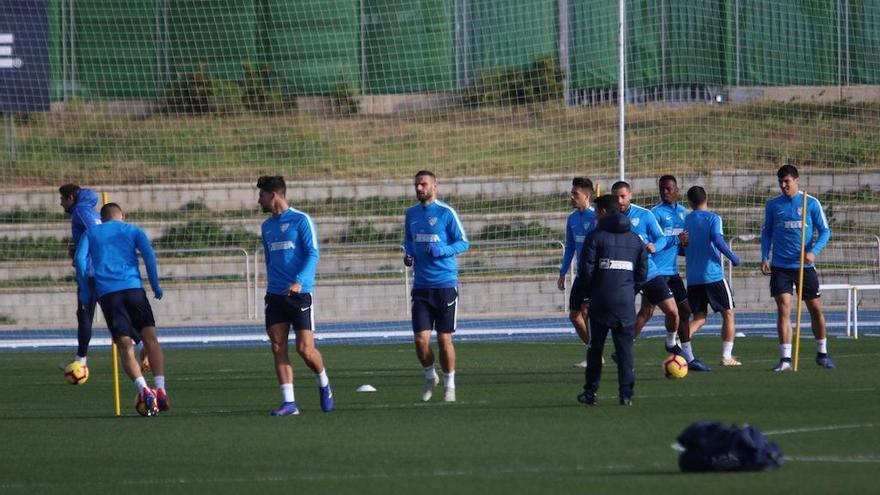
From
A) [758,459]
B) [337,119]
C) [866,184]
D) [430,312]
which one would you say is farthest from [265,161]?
[758,459]

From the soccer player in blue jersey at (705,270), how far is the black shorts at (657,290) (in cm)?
57

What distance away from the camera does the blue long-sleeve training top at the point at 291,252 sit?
12.2 m

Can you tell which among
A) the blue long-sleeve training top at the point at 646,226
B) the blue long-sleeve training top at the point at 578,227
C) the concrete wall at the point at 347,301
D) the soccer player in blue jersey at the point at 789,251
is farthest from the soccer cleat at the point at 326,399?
the concrete wall at the point at 347,301

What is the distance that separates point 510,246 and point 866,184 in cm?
798

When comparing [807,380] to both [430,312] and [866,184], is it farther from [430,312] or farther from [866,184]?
[866,184]

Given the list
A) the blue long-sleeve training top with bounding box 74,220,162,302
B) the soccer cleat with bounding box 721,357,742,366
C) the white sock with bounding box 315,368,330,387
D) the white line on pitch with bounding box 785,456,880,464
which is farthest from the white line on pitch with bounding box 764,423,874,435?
the soccer cleat with bounding box 721,357,742,366

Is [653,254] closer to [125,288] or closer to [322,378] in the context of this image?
[322,378]

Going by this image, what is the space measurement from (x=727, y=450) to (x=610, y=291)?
414cm

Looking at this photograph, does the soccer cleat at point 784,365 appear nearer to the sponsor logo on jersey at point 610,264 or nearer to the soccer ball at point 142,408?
the sponsor logo on jersey at point 610,264

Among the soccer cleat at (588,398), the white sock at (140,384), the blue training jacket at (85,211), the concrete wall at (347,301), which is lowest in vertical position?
the concrete wall at (347,301)

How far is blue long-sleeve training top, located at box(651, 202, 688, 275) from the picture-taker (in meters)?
16.2

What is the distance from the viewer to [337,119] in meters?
32.4

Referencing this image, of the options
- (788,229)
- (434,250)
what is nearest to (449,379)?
(434,250)

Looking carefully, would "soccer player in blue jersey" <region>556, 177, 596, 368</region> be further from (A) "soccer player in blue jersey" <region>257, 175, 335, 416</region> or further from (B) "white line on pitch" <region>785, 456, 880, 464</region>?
(B) "white line on pitch" <region>785, 456, 880, 464</region>
